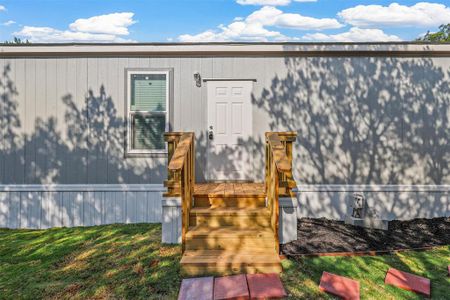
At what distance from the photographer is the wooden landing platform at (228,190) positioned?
4684 millimetres

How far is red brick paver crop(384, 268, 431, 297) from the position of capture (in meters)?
3.24

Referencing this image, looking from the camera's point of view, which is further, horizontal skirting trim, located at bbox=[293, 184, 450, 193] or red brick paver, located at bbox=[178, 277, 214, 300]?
horizontal skirting trim, located at bbox=[293, 184, 450, 193]

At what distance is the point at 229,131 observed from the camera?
611 cm

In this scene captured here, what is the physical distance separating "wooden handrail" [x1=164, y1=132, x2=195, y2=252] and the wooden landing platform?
0.33 metres

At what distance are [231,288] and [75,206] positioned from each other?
417cm

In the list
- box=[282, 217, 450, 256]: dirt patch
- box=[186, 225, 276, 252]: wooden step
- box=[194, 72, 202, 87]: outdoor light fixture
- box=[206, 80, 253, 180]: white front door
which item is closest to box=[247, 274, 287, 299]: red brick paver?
box=[186, 225, 276, 252]: wooden step

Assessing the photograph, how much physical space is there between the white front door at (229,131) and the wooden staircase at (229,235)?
3.81 feet

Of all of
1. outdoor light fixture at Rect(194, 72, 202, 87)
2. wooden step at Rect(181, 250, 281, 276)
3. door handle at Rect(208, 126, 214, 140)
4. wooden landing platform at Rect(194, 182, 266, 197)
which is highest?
outdoor light fixture at Rect(194, 72, 202, 87)

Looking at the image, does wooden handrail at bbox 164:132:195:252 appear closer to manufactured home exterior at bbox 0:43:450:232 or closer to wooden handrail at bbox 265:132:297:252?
wooden handrail at bbox 265:132:297:252

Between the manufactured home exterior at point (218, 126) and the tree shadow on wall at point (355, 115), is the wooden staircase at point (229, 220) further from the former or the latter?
the tree shadow on wall at point (355, 115)

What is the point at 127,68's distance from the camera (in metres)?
6.10

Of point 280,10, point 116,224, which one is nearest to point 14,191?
point 116,224

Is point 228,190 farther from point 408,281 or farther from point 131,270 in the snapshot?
point 408,281

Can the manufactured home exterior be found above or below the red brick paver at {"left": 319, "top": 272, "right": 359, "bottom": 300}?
above
